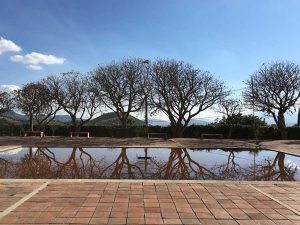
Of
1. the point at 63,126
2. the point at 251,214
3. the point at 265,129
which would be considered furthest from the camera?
the point at 63,126

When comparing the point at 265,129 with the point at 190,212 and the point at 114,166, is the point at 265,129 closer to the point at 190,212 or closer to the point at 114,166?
the point at 114,166

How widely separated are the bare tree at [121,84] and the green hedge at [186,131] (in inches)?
111

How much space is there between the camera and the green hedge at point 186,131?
31891 mm

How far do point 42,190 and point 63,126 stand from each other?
28033 mm

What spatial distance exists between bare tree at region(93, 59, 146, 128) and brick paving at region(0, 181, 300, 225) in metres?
22.8

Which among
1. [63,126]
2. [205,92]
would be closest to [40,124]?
[63,126]

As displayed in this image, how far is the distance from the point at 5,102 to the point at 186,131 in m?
18.3

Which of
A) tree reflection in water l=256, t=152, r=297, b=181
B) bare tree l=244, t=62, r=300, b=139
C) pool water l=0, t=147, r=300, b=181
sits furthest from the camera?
bare tree l=244, t=62, r=300, b=139

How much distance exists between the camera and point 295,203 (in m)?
6.96

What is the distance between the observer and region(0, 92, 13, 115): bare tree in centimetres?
3584

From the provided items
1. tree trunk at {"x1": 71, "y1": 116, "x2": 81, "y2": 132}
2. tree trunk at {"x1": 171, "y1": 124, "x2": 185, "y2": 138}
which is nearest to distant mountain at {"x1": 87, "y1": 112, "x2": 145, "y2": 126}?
tree trunk at {"x1": 71, "y1": 116, "x2": 81, "y2": 132}

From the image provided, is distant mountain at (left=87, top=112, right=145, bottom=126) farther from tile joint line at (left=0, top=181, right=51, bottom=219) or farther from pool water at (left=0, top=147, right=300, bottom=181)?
tile joint line at (left=0, top=181, right=51, bottom=219)

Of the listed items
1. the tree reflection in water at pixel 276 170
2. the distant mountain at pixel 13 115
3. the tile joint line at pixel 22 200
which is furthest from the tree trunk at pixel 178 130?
the tile joint line at pixel 22 200

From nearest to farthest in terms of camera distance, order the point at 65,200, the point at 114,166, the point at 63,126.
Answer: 1. the point at 65,200
2. the point at 114,166
3. the point at 63,126
